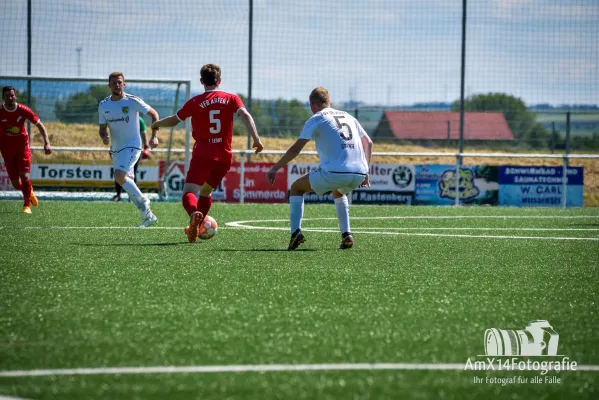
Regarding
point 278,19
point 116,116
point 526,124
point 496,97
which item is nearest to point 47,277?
point 116,116

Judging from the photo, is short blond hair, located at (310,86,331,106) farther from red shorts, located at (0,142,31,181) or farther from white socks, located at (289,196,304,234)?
red shorts, located at (0,142,31,181)

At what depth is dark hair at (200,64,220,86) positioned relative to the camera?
10305 mm

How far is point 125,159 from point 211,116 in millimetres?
2619

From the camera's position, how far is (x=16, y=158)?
1552 centimetres

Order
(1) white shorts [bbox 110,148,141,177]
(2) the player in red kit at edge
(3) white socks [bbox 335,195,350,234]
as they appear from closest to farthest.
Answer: (3) white socks [bbox 335,195,350,234] → (2) the player in red kit at edge → (1) white shorts [bbox 110,148,141,177]

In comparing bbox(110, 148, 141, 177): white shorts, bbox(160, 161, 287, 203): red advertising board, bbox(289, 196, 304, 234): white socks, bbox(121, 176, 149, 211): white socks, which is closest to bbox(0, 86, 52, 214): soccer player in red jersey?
bbox(110, 148, 141, 177): white shorts

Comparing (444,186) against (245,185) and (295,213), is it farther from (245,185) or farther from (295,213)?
(295,213)

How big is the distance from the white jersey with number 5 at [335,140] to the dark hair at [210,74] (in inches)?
61.5

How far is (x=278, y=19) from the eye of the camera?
915 inches

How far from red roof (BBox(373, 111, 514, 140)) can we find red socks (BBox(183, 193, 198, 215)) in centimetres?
1449

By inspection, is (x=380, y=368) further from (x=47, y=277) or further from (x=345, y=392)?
(x=47, y=277)

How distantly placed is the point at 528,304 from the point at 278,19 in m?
18.4

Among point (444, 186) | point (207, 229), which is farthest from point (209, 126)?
point (444, 186)

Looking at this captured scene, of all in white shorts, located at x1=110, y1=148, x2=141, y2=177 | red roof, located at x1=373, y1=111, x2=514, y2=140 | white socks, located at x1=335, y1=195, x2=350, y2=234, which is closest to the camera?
white socks, located at x1=335, y1=195, x2=350, y2=234
